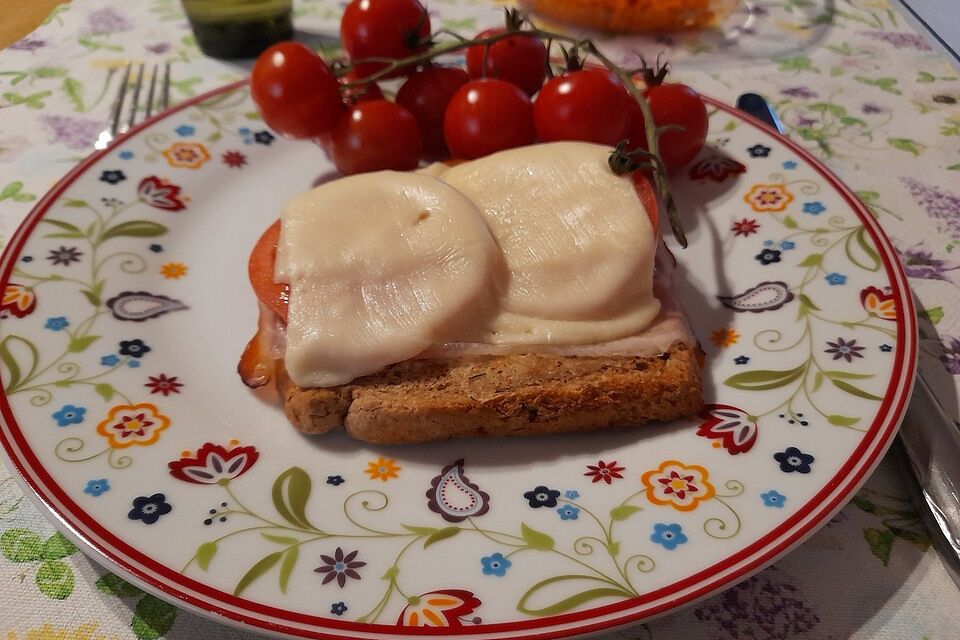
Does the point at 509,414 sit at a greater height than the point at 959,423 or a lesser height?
greater

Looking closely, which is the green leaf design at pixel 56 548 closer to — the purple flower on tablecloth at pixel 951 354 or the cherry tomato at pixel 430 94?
the cherry tomato at pixel 430 94

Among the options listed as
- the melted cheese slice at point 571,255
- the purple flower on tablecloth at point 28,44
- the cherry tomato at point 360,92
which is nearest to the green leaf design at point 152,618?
the melted cheese slice at point 571,255

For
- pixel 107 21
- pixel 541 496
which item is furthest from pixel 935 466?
pixel 107 21

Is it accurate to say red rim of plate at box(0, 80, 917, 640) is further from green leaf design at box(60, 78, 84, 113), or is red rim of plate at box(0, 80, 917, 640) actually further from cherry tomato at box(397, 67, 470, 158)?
green leaf design at box(60, 78, 84, 113)

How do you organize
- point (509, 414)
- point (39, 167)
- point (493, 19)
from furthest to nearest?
point (493, 19) < point (39, 167) < point (509, 414)

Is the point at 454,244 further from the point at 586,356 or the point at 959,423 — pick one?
the point at 959,423

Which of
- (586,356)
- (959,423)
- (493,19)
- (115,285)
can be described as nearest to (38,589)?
(115,285)
